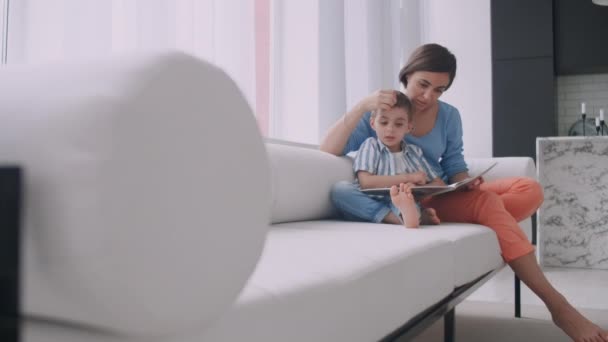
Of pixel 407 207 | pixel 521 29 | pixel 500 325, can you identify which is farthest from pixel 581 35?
pixel 407 207

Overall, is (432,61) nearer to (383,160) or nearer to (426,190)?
(383,160)

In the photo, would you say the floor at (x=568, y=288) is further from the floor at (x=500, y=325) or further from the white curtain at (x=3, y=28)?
the white curtain at (x=3, y=28)

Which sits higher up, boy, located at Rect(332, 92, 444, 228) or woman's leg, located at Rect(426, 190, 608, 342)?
boy, located at Rect(332, 92, 444, 228)

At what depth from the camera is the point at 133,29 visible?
2051 mm

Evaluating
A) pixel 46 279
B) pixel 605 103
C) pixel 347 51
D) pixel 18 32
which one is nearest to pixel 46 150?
pixel 46 279

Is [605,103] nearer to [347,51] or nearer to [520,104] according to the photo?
[520,104]

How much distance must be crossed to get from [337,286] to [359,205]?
109 cm

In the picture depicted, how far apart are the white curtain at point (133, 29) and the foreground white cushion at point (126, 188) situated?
2.98 ft

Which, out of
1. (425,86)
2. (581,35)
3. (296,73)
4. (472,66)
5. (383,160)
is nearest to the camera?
(383,160)

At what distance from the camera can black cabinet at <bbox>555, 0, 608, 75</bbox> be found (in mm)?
4762

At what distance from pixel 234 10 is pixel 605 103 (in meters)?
3.50

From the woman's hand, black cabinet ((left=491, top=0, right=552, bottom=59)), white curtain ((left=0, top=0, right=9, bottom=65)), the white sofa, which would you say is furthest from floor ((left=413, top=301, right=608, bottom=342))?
black cabinet ((left=491, top=0, right=552, bottom=59))

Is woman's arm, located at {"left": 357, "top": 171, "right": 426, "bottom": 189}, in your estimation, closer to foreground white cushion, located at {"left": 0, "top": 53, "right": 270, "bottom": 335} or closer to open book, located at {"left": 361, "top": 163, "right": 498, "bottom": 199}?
open book, located at {"left": 361, "top": 163, "right": 498, "bottom": 199}

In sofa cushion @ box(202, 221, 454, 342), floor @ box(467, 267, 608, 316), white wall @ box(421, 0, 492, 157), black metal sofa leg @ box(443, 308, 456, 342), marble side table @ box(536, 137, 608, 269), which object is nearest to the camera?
sofa cushion @ box(202, 221, 454, 342)
